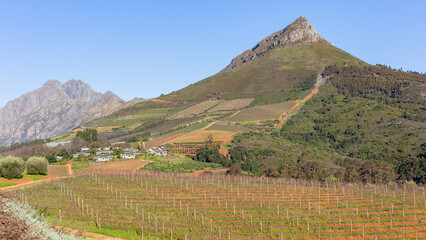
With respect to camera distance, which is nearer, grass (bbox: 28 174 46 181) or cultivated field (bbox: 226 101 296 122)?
grass (bbox: 28 174 46 181)

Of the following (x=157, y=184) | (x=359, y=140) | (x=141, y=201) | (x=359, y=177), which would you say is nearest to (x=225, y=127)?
(x=359, y=140)

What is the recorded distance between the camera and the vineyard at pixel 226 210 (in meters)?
38.0

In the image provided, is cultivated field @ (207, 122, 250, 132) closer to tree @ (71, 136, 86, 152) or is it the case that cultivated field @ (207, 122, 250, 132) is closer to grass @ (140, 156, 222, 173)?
grass @ (140, 156, 222, 173)

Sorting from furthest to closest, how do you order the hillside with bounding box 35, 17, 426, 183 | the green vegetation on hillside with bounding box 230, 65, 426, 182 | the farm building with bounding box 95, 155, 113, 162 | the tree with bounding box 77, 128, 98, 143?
the tree with bounding box 77, 128, 98, 143 → the farm building with bounding box 95, 155, 113, 162 → the hillside with bounding box 35, 17, 426, 183 → the green vegetation on hillside with bounding box 230, 65, 426, 182

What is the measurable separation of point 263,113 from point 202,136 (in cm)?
5104

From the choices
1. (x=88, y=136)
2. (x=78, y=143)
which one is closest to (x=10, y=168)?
(x=78, y=143)

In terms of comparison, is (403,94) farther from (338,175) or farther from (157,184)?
(157,184)

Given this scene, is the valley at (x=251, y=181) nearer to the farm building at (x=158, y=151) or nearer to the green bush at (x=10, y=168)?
the green bush at (x=10, y=168)

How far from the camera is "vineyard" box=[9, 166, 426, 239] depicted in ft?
125

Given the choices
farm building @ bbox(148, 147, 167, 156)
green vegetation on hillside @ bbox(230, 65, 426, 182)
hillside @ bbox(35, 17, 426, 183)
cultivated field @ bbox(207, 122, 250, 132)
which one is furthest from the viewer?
cultivated field @ bbox(207, 122, 250, 132)

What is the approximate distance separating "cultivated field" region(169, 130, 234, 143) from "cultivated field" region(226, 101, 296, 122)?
2793cm

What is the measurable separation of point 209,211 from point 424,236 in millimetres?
22808

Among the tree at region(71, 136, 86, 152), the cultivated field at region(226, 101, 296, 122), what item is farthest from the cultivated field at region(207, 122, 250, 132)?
the tree at region(71, 136, 86, 152)

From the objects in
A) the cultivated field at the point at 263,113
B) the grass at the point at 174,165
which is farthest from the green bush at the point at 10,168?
the cultivated field at the point at 263,113
